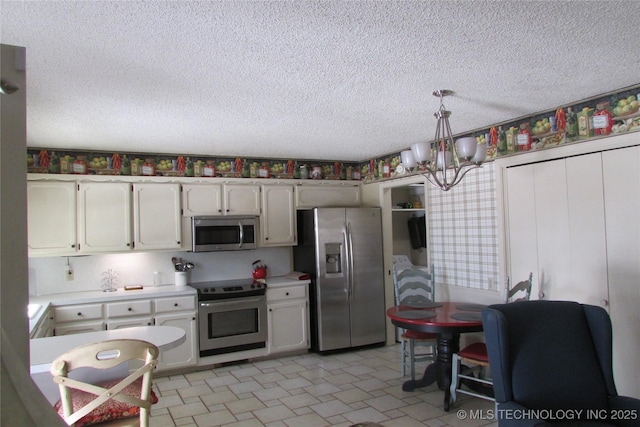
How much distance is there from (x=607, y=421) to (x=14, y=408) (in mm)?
2676

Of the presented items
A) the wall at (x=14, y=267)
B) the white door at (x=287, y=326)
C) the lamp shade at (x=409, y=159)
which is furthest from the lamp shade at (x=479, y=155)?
the white door at (x=287, y=326)

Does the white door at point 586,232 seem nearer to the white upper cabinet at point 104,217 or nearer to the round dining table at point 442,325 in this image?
the round dining table at point 442,325

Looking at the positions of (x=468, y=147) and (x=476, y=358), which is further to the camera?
(x=476, y=358)

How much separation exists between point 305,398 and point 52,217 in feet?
9.67

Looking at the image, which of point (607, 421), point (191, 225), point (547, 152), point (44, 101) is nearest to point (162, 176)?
point (191, 225)

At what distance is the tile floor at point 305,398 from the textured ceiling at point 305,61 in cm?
236

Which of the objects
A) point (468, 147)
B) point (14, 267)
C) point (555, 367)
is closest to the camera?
point (14, 267)

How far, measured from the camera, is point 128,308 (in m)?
4.25

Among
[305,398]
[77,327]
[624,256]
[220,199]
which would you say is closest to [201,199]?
[220,199]

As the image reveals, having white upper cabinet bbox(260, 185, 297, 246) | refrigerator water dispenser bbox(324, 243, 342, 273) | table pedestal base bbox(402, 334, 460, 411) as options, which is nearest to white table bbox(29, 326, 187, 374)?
table pedestal base bbox(402, 334, 460, 411)

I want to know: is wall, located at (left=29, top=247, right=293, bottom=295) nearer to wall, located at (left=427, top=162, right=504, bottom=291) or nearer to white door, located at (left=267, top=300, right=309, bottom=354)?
white door, located at (left=267, top=300, right=309, bottom=354)

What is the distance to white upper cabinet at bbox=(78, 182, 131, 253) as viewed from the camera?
14.1 feet

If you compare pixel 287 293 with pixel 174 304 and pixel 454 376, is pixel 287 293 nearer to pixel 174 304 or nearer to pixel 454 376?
pixel 174 304

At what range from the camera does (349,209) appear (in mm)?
5215
